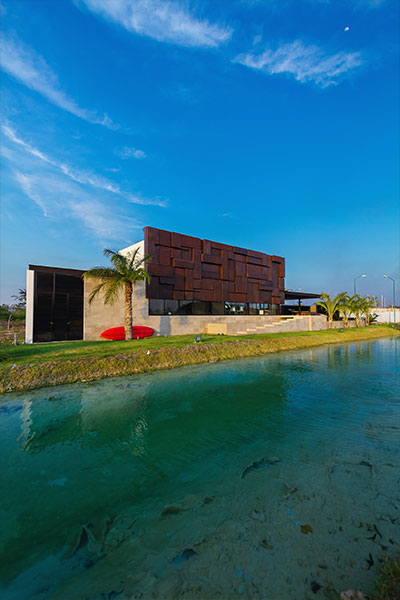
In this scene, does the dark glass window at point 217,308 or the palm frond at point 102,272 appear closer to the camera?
the palm frond at point 102,272

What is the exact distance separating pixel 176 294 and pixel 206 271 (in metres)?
4.69

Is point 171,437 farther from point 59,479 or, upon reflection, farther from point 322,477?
point 322,477

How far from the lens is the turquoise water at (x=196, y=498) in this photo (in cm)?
258

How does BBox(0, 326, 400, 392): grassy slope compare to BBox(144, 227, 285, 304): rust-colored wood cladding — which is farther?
BBox(144, 227, 285, 304): rust-colored wood cladding

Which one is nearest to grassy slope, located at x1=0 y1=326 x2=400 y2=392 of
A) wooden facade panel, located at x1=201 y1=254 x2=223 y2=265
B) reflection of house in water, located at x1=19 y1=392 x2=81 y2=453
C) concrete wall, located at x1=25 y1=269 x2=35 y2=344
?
reflection of house in water, located at x1=19 y1=392 x2=81 y2=453

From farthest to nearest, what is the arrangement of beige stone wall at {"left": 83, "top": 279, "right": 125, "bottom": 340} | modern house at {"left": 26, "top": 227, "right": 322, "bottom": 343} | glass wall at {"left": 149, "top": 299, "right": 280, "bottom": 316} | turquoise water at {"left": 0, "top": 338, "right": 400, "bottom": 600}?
1. glass wall at {"left": 149, "top": 299, "right": 280, "bottom": 316}
2. beige stone wall at {"left": 83, "top": 279, "right": 125, "bottom": 340}
3. modern house at {"left": 26, "top": 227, "right": 322, "bottom": 343}
4. turquoise water at {"left": 0, "top": 338, "right": 400, "bottom": 600}

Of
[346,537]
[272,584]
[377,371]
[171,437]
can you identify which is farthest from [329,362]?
[272,584]

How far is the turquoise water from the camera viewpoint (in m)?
2.58

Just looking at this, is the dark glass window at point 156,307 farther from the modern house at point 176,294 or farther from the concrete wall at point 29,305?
the concrete wall at point 29,305

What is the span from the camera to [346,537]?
2.97 m

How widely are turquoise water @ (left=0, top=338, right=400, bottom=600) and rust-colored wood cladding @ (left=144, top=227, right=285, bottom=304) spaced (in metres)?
16.7

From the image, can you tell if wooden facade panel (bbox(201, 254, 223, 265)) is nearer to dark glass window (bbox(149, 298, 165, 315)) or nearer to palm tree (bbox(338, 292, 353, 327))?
dark glass window (bbox(149, 298, 165, 315))

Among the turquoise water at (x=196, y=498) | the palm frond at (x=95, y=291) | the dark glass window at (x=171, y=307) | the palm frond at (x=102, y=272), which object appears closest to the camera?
the turquoise water at (x=196, y=498)

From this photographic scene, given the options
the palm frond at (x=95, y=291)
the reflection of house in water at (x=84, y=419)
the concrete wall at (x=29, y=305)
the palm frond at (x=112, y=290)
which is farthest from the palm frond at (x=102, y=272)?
the reflection of house in water at (x=84, y=419)
